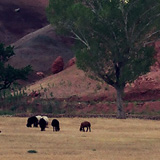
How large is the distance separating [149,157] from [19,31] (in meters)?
150

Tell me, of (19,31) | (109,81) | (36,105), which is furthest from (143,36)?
(19,31)

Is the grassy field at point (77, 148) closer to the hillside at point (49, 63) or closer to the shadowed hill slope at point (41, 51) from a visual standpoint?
the hillside at point (49, 63)

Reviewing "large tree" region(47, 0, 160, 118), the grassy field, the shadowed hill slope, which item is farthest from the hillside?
the grassy field

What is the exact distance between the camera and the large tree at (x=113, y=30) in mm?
52844

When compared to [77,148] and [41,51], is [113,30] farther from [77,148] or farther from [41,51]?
[41,51]

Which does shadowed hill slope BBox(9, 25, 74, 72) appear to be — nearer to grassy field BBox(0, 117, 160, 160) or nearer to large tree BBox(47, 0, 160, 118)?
large tree BBox(47, 0, 160, 118)

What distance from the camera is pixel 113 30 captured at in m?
54.2

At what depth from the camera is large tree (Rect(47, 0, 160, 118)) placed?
52844 mm

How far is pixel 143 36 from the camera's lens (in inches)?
2180

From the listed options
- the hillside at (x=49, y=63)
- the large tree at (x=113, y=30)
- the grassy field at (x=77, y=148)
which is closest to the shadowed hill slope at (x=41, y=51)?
the hillside at (x=49, y=63)

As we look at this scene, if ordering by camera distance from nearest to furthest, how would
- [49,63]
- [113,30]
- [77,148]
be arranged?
[77,148]
[113,30]
[49,63]

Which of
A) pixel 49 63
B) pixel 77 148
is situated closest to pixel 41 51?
pixel 49 63

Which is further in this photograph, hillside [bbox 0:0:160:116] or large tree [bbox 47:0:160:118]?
hillside [bbox 0:0:160:116]

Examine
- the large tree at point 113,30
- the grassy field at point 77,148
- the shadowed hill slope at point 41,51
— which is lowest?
the grassy field at point 77,148
